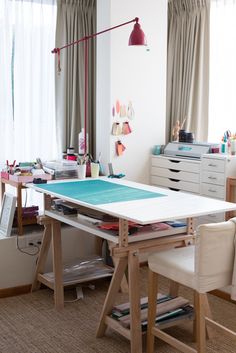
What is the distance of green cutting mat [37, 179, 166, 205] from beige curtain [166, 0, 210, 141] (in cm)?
159

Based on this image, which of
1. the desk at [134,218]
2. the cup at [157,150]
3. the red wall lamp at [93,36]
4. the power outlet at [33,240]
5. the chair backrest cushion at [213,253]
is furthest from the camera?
the cup at [157,150]

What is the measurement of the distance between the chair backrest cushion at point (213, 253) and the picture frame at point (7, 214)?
169 cm

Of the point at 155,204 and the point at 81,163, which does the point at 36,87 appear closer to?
the point at 81,163

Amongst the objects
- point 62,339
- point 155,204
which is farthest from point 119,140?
point 62,339

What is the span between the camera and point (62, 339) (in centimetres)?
311

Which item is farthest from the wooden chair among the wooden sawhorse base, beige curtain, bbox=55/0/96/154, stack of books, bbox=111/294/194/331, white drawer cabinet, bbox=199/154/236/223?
beige curtain, bbox=55/0/96/154

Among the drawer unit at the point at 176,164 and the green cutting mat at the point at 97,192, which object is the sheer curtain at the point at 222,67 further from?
the green cutting mat at the point at 97,192

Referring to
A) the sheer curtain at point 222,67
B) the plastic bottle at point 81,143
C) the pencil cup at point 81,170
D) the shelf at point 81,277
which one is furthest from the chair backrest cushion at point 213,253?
the sheer curtain at point 222,67

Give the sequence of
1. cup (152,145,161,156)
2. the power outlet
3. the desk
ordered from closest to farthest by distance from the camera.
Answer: the desk
the power outlet
cup (152,145,161,156)

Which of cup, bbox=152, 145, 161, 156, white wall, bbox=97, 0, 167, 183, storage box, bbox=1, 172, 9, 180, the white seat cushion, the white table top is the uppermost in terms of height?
white wall, bbox=97, 0, 167, 183

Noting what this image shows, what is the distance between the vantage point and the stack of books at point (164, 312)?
3.01 meters

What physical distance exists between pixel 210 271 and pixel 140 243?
490mm

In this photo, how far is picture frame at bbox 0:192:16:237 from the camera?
377cm

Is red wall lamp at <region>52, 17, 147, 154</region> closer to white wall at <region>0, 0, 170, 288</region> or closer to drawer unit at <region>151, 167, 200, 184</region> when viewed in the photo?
white wall at <region>0, 0, 170, 288</region>
